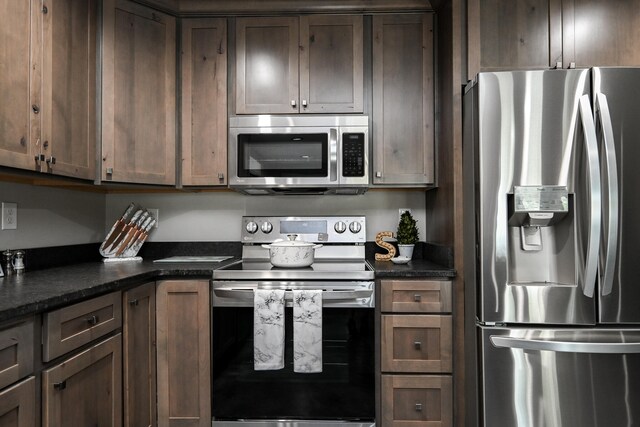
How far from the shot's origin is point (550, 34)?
1877mm

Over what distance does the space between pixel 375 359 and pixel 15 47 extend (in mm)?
1957

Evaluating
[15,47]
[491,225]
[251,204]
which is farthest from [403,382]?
[15,47]

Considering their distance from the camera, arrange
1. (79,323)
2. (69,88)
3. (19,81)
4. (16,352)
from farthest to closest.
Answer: (69,88) < (19,81) < (79,323) < (16,352)

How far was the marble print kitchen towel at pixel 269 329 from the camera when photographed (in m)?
1.81

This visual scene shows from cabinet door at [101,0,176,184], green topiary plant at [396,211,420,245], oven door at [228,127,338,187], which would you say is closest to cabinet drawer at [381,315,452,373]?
green topiary plant at [396,211,420,245]

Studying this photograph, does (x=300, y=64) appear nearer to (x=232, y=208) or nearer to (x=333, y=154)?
(x=333, y=154)

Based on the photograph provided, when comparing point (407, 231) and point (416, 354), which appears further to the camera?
point (407, 231)

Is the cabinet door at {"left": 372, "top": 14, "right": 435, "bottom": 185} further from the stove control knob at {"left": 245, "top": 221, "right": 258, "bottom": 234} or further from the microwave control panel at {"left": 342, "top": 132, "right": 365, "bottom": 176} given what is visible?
the stove control knob at {"left": 245, "top": 221, "right": 258, "bottom": 234}

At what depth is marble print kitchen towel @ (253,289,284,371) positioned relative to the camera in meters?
1.81

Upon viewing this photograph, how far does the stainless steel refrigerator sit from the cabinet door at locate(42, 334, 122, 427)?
1.51 meters

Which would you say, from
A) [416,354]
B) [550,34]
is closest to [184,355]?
[416,354]

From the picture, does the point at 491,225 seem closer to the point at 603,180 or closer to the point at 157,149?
the point at 603,180

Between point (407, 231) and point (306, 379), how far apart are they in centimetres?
99

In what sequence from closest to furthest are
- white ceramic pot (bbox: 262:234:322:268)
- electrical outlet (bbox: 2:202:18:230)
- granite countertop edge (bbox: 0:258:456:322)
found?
granite countertop edge (bbox: 0:258:456:322), electrical outlet (bbox: 2:202:18:230), white ceramic pot (bbox: 262:234:322:268)
